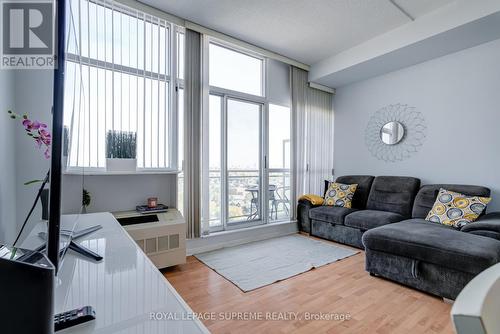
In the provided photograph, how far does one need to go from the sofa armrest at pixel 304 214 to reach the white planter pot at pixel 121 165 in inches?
101

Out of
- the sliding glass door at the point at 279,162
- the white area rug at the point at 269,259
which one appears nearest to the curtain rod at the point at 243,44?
the sliding glass door at the point at 279,162

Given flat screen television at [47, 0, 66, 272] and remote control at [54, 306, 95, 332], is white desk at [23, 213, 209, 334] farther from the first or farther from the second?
flat screen television at [47, 0, 66, 272]

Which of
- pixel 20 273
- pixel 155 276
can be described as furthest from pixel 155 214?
pixel 20 273

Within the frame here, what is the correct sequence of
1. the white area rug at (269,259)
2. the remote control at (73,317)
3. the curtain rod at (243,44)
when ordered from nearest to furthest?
the remote control at (73,317) < the white area rug at (269,259) < the curtain rod at (243,44)

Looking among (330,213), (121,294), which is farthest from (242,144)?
(121,294)

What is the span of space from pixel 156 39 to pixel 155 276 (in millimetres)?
2815

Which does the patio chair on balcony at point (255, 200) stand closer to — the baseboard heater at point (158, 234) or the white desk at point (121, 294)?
the baseboard heater at point (158, 234)

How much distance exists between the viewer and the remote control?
0.52m

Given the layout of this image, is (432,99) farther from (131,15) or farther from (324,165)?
(131,15)

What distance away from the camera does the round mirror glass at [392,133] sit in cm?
369

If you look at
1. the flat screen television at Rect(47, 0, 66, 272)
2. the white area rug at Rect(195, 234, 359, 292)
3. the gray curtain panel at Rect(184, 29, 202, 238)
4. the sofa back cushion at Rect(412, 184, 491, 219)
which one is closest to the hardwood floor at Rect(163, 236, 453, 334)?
the white area rug at Rect(195, 234, 359, 292)

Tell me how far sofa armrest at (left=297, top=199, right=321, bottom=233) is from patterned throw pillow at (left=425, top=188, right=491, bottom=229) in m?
1.53

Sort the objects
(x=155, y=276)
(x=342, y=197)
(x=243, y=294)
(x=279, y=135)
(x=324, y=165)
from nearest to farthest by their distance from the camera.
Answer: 1. (x=155, y=276)
2. (x=243, y=294)
3. (x=342, y=197)
4. (x=279, y=135)
5. (x=324, y=165)

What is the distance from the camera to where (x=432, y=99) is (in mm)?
3385
